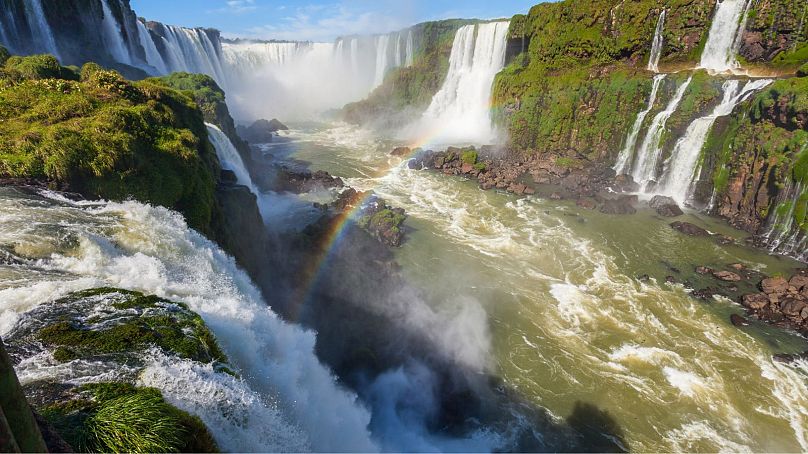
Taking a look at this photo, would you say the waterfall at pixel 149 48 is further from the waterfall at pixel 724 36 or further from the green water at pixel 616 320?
the waterfall at pixel 724 36

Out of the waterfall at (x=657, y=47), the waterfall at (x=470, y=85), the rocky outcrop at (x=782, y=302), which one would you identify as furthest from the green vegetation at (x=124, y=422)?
the waterfall at (x=470, y=85)

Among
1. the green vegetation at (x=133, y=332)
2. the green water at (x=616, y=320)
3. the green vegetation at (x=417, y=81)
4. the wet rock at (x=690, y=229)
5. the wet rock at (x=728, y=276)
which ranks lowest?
the green water at (x=616, y=320)

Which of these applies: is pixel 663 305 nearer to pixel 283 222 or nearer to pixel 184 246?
pixel 184 246

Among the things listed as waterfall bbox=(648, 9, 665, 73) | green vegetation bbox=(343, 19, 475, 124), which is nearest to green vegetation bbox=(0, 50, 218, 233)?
waterfall bbox=(648, 9, 665, 73)

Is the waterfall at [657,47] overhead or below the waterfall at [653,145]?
overhead

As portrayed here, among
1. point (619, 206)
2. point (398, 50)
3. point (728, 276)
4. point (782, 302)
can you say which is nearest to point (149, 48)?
point (398, 50)

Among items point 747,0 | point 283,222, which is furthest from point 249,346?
point 747,0
